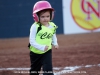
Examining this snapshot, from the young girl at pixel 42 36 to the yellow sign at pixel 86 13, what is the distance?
21.9 feet

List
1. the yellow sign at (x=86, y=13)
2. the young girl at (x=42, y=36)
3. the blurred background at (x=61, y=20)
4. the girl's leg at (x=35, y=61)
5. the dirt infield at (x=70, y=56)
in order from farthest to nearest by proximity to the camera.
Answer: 1. the yellow sign at (x=86, y=13)
2. the blurred background at (x=61, y=20)
3. the dirt infield at (x=70, y=56)
4. the girl's leg at (x=35, y=61)
5. the young girl at (x=42, y=36)

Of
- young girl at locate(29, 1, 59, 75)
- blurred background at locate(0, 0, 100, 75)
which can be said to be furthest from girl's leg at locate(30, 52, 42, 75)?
blurred background at locate(0, 0, 100, 75)

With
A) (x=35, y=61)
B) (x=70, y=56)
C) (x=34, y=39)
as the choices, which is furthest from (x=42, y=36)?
(x=70, y=56)

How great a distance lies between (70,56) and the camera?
7.03m

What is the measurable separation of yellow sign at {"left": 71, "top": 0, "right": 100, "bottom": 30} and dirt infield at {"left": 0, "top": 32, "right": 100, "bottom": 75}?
0.86 m

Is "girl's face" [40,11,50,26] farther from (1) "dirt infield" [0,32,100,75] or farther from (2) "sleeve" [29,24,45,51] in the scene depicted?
(1) "dirt infield" [0,32,100,75]

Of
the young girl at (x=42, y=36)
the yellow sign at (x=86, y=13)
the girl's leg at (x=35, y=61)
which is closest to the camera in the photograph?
the young girl at (x=42, y=36)

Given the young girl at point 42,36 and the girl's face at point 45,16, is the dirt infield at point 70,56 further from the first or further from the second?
the girl's face at point 45,16

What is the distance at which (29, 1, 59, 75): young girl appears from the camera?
4.29 m

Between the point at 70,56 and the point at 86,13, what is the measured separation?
170 inches

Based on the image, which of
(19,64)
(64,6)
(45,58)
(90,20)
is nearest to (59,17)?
(64,6)

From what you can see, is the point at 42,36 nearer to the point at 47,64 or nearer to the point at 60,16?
the point at 47,64

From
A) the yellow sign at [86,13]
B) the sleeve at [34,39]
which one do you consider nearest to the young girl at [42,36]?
the sleeve at [34,39]

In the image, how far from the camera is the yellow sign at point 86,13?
1099 centimetres
